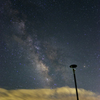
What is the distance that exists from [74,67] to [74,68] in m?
0.28

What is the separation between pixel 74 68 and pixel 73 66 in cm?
41

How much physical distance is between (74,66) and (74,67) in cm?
12

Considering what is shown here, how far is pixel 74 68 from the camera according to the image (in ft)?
28.2

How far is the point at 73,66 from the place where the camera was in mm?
8305

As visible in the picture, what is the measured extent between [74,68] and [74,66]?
0.38m

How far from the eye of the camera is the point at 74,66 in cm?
830

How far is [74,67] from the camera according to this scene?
27.4ft

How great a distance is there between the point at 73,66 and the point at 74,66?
0.09 m

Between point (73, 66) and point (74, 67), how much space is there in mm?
152
